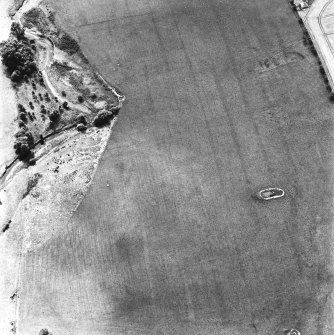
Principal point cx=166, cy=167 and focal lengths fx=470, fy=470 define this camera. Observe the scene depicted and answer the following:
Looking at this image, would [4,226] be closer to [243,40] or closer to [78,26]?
[78,26]

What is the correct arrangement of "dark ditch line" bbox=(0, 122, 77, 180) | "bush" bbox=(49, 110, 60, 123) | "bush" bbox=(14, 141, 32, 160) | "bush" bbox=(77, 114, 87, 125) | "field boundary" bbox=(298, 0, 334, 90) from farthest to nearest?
"field boundary" bbox=(298, 0, 334, 90), "bush" bbox=(77, 114, 87, 125), "bush" bbox=(49, 110, 60, 123), "bush" bbox=(14, 141, 32, 160), "dark ditch line" bbox=(0, 122, 77, 180)

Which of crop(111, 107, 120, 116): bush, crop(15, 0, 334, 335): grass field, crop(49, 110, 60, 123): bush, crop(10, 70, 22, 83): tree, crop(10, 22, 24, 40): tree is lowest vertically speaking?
crop(15, 0, 334, 335): grass field

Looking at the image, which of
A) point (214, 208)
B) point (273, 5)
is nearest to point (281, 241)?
point (214, 208)

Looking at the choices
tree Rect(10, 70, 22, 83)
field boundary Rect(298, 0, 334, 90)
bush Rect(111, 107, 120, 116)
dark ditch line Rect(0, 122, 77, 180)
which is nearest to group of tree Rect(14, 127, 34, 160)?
dark ditch line Rect(0, 122, 77, 180)

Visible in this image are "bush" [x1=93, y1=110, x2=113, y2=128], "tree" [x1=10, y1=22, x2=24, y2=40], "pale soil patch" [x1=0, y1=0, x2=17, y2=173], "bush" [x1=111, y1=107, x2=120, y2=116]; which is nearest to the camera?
"pale soil patch" [x1=0, y1=0, x2=17, y2=173]

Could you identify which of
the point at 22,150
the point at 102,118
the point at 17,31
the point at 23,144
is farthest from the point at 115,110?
the point at 17,31

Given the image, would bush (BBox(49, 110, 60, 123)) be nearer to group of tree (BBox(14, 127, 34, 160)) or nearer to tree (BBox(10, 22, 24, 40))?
group of tree (BBox(14, 127, 34, 160))

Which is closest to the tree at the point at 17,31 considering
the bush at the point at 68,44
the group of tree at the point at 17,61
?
the group of tree at the point at 17,61
